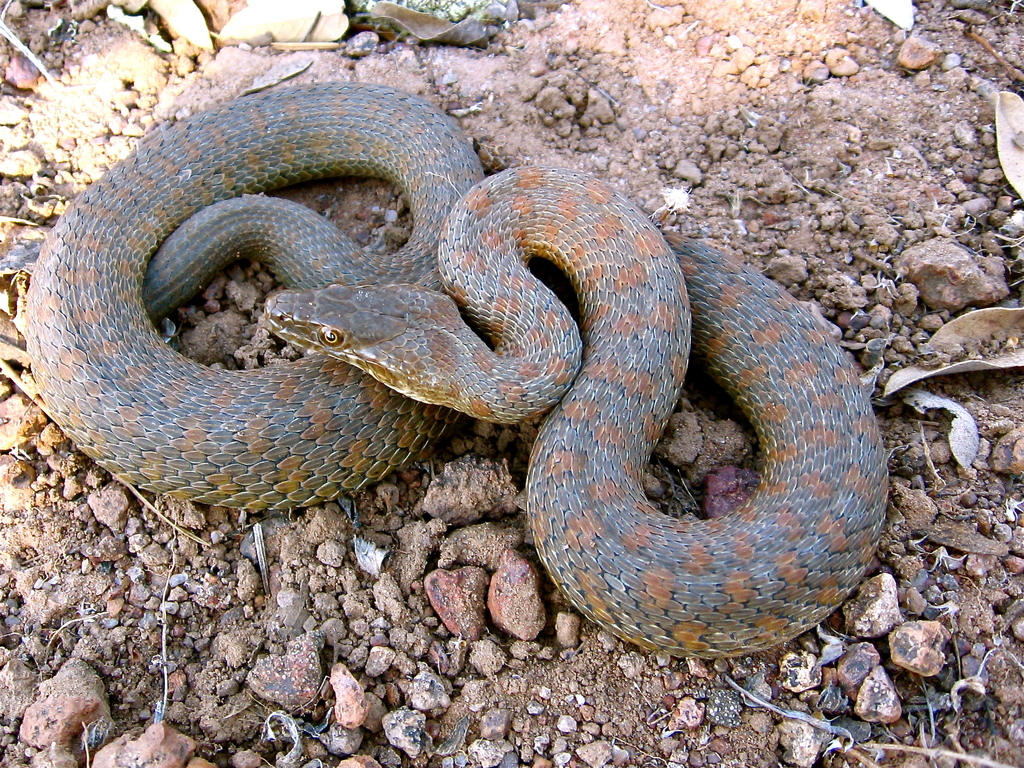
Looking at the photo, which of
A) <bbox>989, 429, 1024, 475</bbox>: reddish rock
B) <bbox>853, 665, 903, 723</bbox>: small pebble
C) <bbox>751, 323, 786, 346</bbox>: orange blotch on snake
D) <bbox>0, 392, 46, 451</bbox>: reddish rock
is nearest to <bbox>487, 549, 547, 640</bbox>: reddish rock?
<bbox>853, 665, 903, 723</bbox>: small pebble

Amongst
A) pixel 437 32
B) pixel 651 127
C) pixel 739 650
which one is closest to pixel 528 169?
pixel 651 127

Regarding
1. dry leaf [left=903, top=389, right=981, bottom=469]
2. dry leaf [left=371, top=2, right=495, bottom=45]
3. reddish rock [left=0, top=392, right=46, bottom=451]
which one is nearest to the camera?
dry leaf [left=903, top=389, right=981, bottom=469]

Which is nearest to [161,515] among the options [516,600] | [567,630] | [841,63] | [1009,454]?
[516,600]

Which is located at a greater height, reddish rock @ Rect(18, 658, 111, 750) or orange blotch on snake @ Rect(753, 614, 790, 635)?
reddish rock @ Rect(18, 658, 111, 750)

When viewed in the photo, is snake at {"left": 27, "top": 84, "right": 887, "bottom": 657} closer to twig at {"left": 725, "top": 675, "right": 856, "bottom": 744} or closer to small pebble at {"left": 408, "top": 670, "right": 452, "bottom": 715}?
twig at {"left": 725, "top": 675, "right": 856, "bottom": 744}

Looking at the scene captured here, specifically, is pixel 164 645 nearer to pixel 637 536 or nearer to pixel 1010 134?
pixel 637 536

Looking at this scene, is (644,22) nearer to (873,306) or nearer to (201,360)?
(873,306)

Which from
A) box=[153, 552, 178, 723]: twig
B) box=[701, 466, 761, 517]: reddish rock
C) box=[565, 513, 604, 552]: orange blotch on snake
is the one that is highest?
box=[153, 552, 178, 723]: twig
